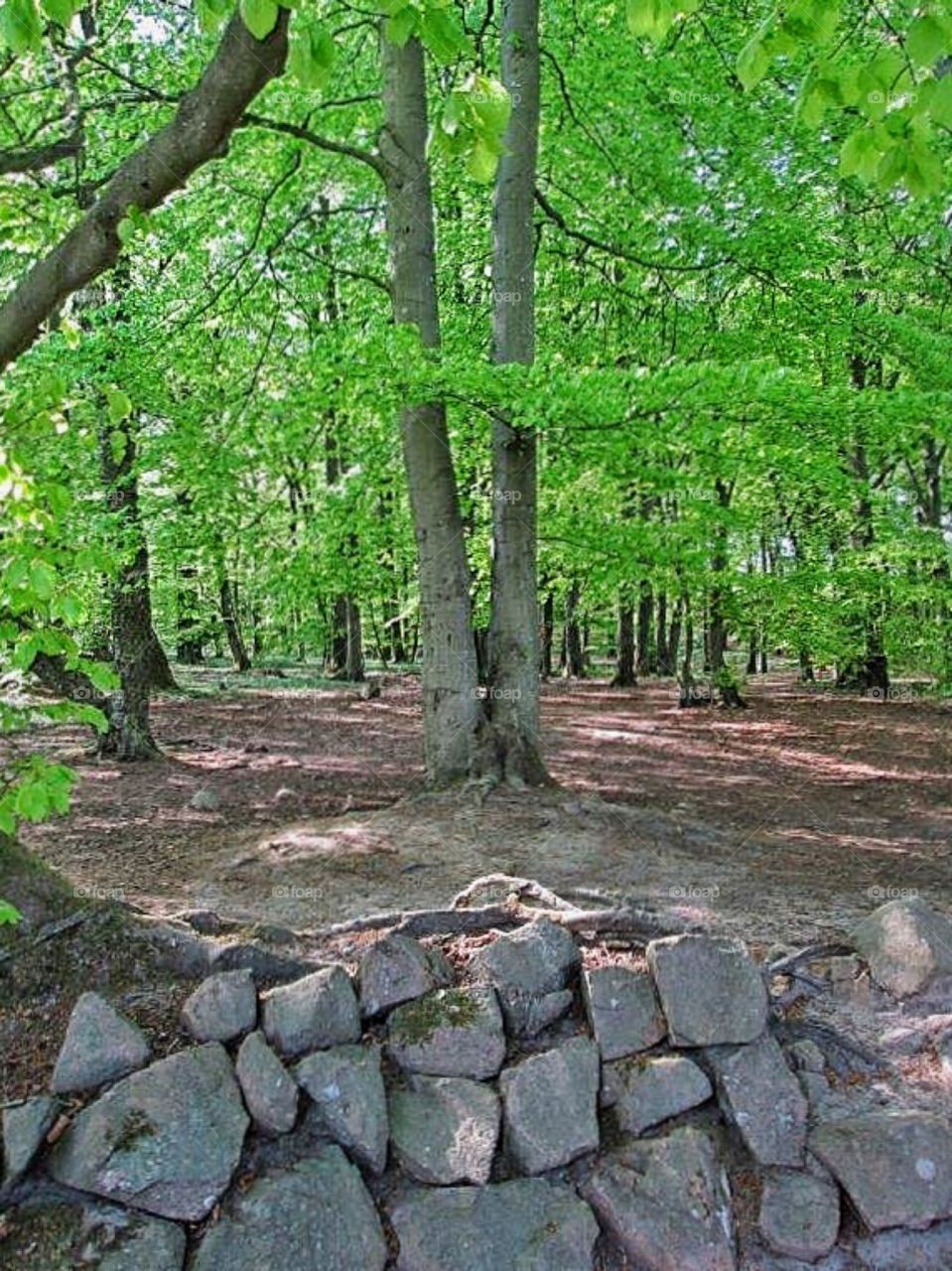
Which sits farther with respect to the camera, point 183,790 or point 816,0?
point 183,790

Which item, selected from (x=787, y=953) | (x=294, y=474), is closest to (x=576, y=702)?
(x=294, y=474)

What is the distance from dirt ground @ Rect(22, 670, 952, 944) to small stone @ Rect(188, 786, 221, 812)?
0.27 feet

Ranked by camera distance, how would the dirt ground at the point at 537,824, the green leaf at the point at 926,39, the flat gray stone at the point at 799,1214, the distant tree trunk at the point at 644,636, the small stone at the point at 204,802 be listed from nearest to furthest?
1. the green leaf at the point at 926,39
2. the flat gray stone at the point at 799,1214
3. the dirt ground at the point at 537,824
4. the small stone at the point at 204,802
5. the distant tree trunk at the point at 644,636

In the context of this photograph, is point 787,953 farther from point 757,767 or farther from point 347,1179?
point 757,767

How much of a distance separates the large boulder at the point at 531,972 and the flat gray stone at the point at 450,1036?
2.8 inches

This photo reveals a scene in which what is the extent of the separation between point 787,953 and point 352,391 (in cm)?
441

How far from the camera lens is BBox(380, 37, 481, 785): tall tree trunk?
752 centimetres

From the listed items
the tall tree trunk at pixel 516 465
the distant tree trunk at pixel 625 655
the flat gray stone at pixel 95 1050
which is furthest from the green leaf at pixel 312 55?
the distant tree trunk at pixel 625 655

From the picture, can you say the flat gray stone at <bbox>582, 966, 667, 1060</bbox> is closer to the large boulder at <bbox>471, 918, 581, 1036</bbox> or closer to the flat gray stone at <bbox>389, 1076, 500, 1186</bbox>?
the large boulder at <bbox>471, 918, 581, 1036</bbox>

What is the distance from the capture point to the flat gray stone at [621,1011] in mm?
2992

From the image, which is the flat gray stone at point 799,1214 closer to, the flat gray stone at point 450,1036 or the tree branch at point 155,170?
the flat gray stone at point 450,1036

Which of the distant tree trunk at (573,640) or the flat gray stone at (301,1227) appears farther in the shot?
the distant tree trunk at (573,640)

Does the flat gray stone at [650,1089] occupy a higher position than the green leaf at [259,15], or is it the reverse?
the green leaf at [259,15]

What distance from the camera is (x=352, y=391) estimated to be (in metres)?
6.21
